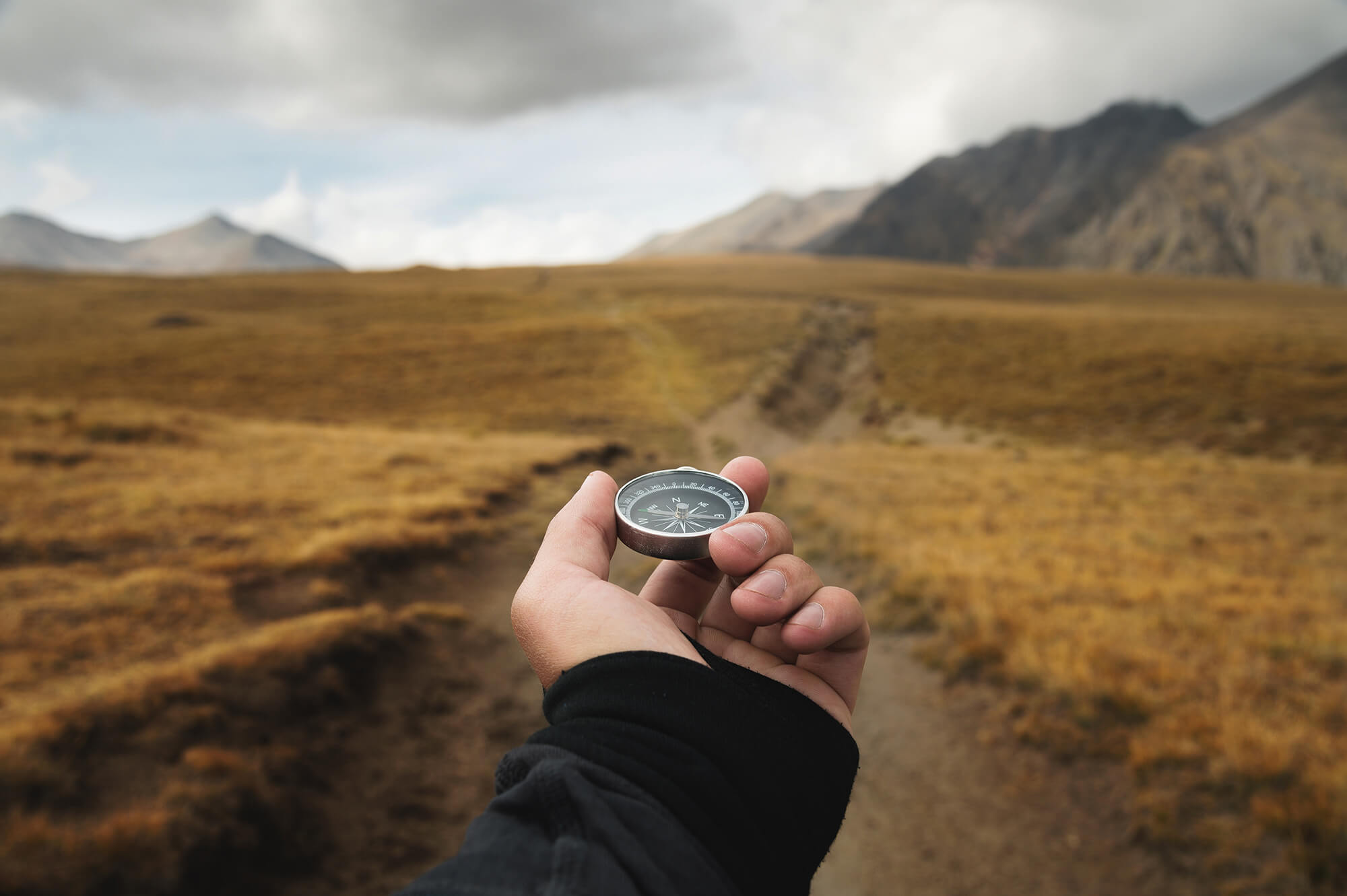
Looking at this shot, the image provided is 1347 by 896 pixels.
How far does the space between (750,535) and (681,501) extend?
1.71 ft

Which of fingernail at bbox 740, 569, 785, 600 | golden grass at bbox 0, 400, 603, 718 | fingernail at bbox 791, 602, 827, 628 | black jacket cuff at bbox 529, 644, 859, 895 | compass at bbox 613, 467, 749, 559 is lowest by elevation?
golden grass at bbox 0, 400, 603, 718

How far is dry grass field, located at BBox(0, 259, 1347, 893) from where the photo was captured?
5238 mm

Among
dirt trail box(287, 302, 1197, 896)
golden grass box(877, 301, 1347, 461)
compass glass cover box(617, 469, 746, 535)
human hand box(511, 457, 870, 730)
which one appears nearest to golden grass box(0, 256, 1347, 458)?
golden grass box(877, 301, 1347, 461)

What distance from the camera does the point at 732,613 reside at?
2746 mm

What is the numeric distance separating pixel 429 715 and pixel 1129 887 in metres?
6.67

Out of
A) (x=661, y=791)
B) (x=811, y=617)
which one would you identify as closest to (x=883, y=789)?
(x=811, y=617)

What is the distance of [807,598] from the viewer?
2.25 meters

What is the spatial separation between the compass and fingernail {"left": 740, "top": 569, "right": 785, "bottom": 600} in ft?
0.72

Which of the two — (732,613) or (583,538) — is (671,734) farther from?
(732,613)

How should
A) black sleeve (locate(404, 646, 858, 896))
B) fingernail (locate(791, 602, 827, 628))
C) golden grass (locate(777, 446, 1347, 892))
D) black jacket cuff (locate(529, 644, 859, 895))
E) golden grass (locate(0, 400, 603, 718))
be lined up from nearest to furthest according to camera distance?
1. black sleeve (locate(404, 646, 858, 896))
2. black jacket cuff (locate(529, 644, 859, 895))
3. fingernail (locate(791, 602, 827, 628))
4. golden grass (locate(777, 446, 1347, 892))
5. golden grass (locate(0, 400, 603, 718))

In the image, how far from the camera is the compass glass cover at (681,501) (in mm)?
2613

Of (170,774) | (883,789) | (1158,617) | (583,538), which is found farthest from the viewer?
(1158,617)

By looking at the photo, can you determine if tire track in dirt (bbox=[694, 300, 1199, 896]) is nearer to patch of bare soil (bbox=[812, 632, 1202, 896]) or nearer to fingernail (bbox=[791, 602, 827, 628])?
patch of bare soil (bbox=[812, 632, 1202, 896])

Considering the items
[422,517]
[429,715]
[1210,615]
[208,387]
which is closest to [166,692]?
[429,715]
